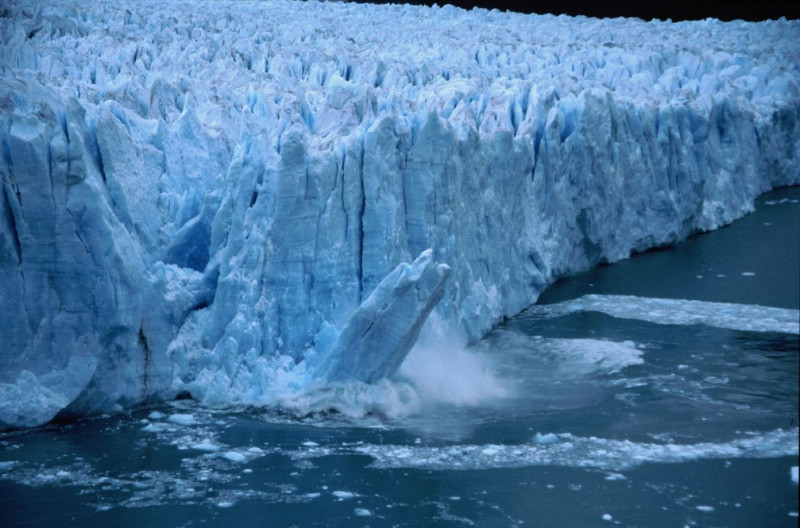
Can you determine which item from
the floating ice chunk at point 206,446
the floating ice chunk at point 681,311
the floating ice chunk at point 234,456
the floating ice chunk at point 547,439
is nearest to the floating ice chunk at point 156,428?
the floating ice chunk at point 206,446

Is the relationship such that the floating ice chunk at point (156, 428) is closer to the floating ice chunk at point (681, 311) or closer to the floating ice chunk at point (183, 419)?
the floating ice chunk at point (183, 419)

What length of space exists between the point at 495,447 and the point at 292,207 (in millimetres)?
1680

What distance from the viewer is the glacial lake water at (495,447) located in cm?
352

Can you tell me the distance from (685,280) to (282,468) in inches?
130

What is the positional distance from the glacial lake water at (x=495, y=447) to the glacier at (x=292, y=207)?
30 cm

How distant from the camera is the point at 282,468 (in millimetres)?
3928

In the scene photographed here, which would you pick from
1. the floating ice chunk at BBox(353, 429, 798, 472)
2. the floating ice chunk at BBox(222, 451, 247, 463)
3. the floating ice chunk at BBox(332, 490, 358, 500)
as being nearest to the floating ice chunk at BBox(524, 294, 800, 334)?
the floating ice chunk at BBox(353, 429, 798, 472)

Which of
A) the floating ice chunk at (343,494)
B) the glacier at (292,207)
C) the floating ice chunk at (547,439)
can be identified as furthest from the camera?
the glacier at (292,207)

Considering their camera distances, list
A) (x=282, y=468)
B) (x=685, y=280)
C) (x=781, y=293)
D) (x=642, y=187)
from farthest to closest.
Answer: (x=642, y=187) < (x=685, y=280) < (x=781, y=293) < (x=282, y=468)

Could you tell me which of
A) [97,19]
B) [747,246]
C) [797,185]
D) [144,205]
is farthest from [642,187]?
A: [97,19]

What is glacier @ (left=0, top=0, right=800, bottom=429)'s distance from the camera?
446cm

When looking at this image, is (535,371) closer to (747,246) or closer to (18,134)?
(747,246)

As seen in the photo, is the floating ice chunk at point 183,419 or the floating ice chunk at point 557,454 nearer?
the floating ice chunk at point 557,454

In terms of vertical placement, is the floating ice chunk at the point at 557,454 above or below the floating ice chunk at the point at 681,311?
below
